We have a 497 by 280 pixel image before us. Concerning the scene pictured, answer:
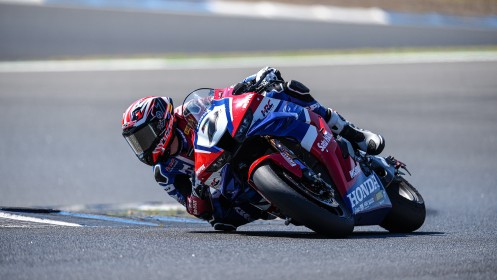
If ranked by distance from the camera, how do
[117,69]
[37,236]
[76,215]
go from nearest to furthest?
[37,236]
[76,215]
[117,69]

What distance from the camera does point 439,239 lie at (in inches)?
279

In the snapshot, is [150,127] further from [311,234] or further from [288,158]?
[311,234]

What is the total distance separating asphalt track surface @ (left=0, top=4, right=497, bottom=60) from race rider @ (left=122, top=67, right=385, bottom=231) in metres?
18.1

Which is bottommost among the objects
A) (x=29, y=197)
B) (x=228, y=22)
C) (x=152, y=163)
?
(x=29, y=197)

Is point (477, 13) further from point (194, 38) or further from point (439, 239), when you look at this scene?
point (439, 239)

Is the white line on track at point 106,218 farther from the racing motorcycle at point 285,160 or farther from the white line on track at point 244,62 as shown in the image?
the white line on track at point 244,62

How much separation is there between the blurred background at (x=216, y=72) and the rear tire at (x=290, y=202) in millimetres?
5390

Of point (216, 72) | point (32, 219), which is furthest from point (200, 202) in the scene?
point (216, 72)

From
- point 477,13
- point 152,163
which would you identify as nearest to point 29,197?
point 152,163

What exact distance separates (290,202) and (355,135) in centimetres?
166

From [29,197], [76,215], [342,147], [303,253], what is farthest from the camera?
[29,197]

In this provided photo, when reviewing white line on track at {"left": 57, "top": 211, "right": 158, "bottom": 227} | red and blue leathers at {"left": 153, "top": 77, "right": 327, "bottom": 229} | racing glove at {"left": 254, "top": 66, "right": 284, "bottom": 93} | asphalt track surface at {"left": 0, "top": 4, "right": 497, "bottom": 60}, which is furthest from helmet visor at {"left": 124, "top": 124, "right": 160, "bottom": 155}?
asphalt track surface at {"left": 0, "top": 4, "right": 497, "bottom": 60}

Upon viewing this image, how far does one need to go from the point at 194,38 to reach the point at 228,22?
3.36 ft

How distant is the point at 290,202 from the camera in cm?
656
